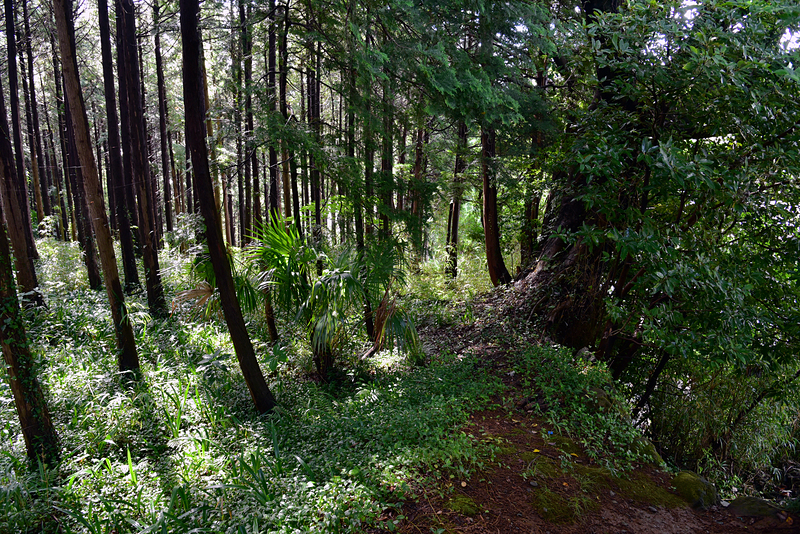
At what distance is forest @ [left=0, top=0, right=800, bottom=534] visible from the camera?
380 cm

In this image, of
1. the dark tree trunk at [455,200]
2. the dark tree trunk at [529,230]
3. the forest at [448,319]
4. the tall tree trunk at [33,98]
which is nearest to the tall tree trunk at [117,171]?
the forest at [448,319]

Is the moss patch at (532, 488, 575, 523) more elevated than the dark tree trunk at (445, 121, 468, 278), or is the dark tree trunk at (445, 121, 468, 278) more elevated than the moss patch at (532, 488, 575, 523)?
the dark tree trunk at (445, 121, 468, 278)

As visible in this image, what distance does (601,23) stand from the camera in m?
4.50

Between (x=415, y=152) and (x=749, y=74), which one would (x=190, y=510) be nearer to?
(x=749, y=74)

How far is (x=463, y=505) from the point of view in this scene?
10.8 ft

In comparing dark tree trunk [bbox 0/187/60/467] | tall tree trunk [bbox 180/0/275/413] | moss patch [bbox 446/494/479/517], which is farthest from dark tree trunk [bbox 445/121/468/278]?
dark tree trunk [bbox 0/187/60/467]

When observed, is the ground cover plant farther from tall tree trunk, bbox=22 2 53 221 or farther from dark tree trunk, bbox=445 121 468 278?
tall tree trunk, bbox=22 2 53 221

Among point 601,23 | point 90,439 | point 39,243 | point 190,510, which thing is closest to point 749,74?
point 601,23

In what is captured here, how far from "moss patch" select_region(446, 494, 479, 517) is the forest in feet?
0.12

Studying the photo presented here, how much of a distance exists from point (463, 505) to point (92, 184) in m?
6.07

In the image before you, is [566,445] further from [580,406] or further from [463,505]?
[463,505]

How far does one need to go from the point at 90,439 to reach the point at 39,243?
16.3 meters

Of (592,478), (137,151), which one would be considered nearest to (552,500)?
(592,478)

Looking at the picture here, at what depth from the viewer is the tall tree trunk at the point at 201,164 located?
4.70 m
